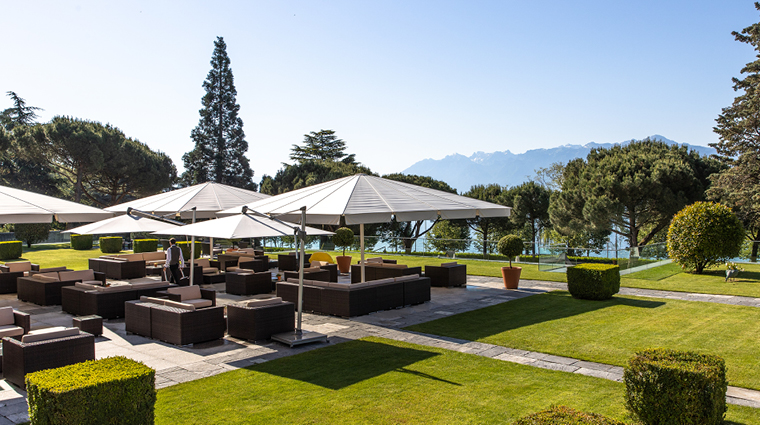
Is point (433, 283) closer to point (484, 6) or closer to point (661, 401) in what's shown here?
point (484, 6)

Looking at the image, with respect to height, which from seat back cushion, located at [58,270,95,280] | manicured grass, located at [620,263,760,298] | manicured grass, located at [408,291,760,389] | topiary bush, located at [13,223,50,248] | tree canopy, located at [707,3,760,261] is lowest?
manicured grass, located at [408,291,760,389]

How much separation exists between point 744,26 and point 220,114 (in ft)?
131

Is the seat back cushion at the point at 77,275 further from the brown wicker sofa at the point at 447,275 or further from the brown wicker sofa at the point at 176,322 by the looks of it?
the brown wicker sofa at the point at 447,275

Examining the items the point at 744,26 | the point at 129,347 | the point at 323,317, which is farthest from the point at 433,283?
the point at 744,26

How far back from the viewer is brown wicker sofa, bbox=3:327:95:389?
18.2 ft

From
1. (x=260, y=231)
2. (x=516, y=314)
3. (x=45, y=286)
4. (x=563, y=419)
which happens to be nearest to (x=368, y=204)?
(x=260, y=231)

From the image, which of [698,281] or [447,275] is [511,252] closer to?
[447,275]

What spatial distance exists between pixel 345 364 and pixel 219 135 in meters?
43.0

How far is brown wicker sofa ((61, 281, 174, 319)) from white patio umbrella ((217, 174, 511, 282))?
2771mm

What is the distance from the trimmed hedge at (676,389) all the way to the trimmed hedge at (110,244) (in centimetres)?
2422

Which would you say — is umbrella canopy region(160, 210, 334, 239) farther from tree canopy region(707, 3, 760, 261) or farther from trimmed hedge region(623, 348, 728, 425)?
tree canopy region(707, 3, 760, 261)

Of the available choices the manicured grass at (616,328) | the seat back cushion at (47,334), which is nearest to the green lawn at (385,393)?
the manicured grass at (616,328)

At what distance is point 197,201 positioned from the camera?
14375 millimetres

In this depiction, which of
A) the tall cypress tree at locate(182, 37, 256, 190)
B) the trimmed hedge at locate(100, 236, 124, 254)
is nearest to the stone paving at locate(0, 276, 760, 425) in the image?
the trimmed hedge at locate(100, 236, 124, 254)
